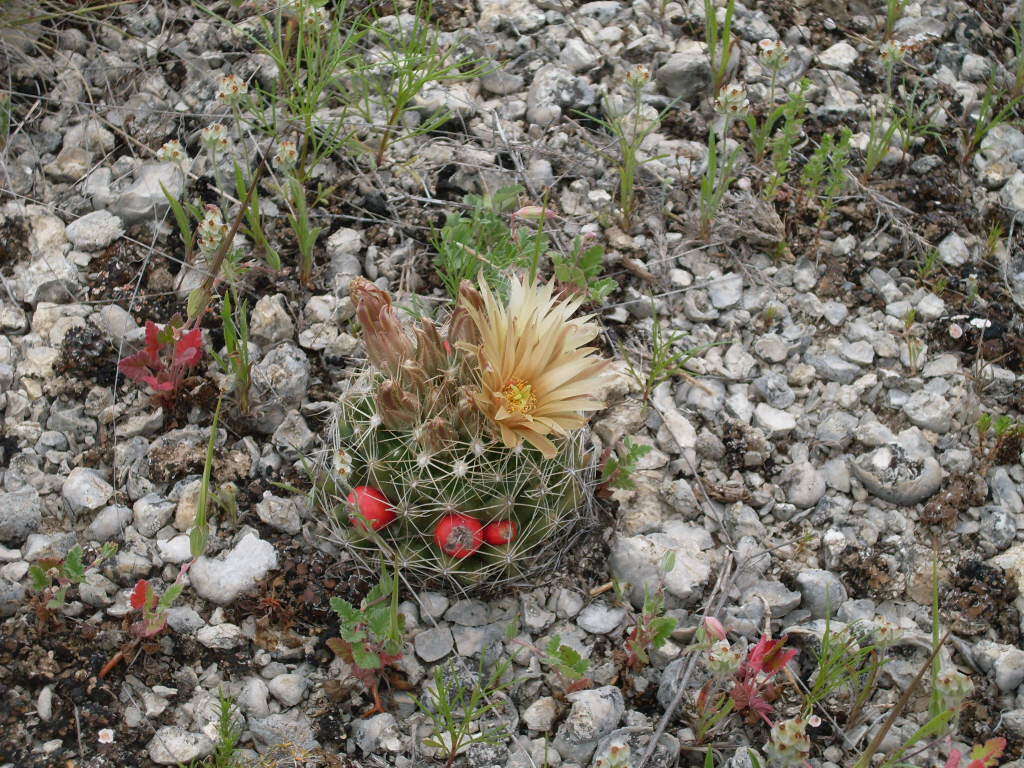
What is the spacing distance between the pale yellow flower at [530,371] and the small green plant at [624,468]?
401mm

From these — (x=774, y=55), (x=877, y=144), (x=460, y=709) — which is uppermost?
(x=774, y=55)

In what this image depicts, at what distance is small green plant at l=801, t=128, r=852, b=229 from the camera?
3.58 m

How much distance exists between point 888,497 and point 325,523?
174 cm

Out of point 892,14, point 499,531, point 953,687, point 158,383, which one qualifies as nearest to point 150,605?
point 158,383

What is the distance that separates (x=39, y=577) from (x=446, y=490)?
108cm

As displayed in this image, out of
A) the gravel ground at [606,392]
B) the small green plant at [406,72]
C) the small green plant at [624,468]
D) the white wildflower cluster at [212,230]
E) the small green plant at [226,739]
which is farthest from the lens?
the small green plant at [406,72]

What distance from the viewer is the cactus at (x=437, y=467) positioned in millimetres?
2590

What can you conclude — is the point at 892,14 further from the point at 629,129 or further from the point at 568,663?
the point at 568,663

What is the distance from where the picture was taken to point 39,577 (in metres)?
2.61

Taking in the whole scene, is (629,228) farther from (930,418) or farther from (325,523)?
(325,523)

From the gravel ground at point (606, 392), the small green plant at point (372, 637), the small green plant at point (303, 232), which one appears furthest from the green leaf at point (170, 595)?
the small green plant at point (303, 232)

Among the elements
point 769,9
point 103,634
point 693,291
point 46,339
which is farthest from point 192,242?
point 769,9

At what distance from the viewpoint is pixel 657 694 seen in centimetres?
276

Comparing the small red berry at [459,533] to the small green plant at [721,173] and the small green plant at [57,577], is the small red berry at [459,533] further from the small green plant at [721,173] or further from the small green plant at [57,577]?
the small green plant at [721,173]
